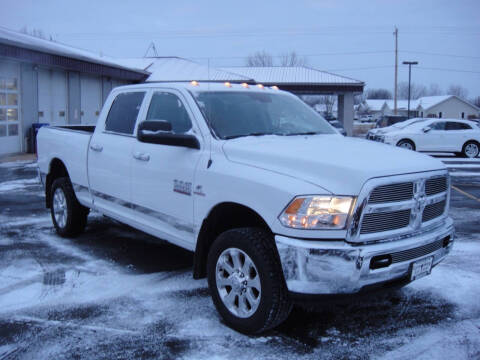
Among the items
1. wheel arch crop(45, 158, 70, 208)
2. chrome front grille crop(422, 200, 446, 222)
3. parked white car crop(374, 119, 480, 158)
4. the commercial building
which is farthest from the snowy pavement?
parked white car crop(374, 119, 480, 158)

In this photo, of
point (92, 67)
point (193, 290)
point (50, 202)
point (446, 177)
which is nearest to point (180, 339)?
point (193, 290)

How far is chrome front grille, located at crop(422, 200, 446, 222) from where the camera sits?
13.1 ft

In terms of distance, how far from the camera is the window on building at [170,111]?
4.90 meters

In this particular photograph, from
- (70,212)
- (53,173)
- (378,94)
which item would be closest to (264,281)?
(70,212)

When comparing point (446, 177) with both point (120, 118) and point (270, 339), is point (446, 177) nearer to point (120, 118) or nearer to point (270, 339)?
point (270, 339)

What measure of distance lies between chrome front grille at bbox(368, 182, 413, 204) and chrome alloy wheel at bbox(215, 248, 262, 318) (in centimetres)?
98

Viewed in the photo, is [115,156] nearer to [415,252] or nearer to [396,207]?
[396,207]

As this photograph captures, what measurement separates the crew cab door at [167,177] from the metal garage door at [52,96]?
1665 centimetres

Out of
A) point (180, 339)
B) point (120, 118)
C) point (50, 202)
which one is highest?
point (120, 118)

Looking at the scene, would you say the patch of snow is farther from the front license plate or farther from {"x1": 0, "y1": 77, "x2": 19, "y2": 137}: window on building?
the front license plate

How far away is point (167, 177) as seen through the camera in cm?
475

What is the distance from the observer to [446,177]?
A: 4.29 meters

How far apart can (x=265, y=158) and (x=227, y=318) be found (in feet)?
4.19

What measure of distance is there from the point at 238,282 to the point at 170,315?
797 mm
